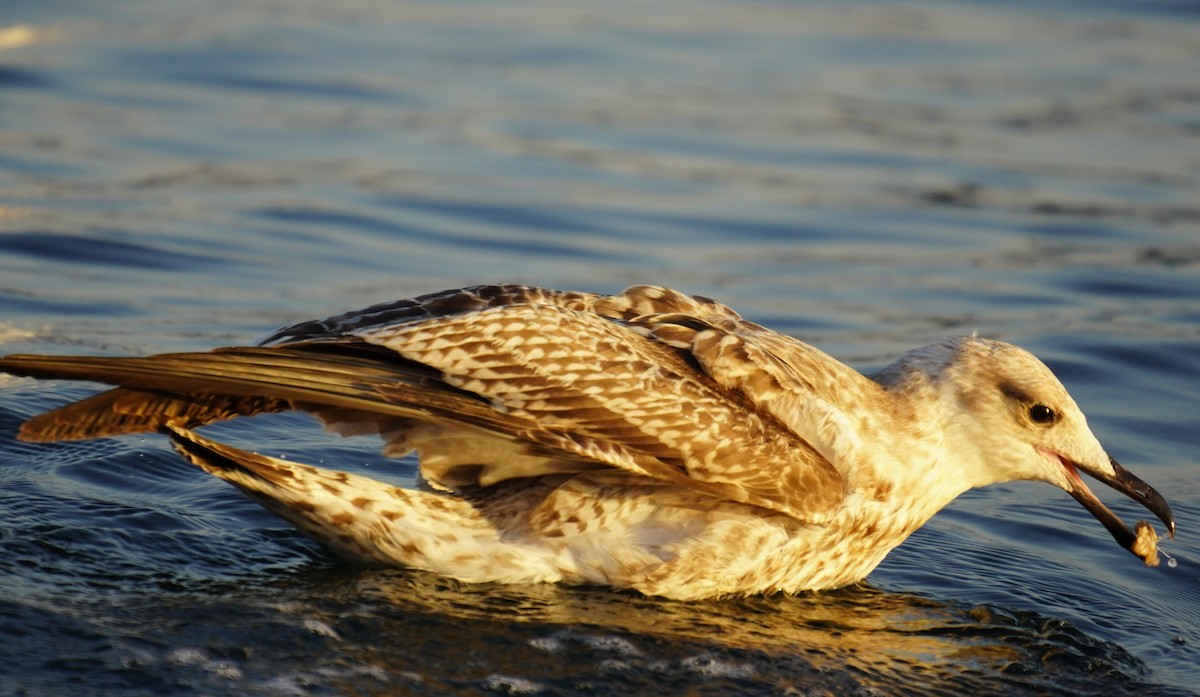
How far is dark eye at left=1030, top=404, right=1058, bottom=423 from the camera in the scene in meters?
6.38

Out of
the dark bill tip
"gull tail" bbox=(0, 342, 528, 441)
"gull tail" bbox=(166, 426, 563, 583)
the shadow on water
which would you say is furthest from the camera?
the dark bill tip

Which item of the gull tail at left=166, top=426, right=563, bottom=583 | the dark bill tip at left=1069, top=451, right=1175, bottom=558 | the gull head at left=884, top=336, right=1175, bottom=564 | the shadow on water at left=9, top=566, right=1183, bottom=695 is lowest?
the shadow on water at left=9, top=566, right=1183, bottom=695

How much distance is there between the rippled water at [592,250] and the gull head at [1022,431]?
1.50ft

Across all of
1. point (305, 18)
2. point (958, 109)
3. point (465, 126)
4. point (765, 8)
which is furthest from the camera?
point (765, 8)

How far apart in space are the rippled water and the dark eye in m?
0.72

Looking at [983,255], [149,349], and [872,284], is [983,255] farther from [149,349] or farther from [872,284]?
[149,349]

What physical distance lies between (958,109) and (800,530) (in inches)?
420

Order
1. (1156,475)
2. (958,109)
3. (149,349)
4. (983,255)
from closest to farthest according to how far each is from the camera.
→ (1156,475), (149,349), (983,255), (958,109)

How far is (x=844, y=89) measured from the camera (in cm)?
1625

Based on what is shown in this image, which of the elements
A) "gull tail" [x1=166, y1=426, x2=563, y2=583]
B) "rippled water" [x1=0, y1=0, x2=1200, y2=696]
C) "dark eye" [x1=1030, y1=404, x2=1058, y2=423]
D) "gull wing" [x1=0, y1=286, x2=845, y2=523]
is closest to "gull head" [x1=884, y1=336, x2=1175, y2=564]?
"dark eye" [x1=1030, y1=404, x2=1058, y2=423]

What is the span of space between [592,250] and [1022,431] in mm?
5940

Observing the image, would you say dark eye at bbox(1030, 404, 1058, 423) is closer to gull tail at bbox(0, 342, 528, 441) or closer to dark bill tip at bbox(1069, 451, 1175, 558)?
dark bill tip at bbox(1069, 451, 1175, 558)

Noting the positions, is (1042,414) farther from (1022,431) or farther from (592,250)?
(592,250)

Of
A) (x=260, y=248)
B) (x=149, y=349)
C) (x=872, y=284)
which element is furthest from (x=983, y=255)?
(x=149, y=349)
